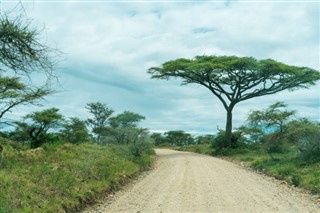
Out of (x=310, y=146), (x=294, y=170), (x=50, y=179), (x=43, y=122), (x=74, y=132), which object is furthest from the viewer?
(x=74, y=132)

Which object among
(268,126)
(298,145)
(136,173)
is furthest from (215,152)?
(136,173)

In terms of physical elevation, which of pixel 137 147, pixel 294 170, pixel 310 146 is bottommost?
pixel 294 170

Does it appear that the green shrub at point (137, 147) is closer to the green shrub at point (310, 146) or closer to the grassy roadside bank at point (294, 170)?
the grassy roadside bank at point (294, 170)

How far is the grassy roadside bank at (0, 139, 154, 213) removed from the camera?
7.89 metres

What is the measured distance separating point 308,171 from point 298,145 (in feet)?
12.0

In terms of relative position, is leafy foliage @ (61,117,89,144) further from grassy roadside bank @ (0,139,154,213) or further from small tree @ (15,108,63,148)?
grassy roadside bank @ (0,139,154,213)

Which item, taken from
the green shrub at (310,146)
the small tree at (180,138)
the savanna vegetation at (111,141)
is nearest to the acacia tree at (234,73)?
the savanna vegetation at (111,141)

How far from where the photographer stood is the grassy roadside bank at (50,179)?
7.89m

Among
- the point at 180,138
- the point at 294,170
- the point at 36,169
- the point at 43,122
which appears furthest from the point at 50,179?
the point at 180,138

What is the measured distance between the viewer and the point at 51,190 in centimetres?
909

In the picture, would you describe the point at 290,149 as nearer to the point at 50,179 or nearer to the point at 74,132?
the point at 50,179

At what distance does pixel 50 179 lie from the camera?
966 cm

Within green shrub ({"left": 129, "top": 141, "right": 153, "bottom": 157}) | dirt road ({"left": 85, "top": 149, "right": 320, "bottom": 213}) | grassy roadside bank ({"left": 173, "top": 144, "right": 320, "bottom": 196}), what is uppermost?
green shrub ({"left": 129, "top": 141, "right": 153, "bottom": 157})

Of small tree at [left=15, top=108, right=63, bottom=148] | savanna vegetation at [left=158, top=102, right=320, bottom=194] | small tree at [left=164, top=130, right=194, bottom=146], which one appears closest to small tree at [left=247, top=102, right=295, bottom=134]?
savanna vegetation at [left=158, top=102, right=320, bottom=194]
